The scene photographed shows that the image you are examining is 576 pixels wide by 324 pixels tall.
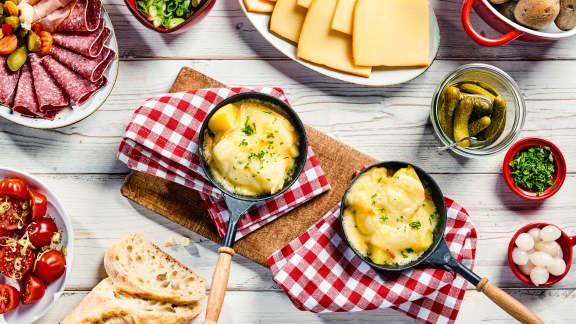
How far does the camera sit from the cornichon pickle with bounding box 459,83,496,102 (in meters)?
2.02

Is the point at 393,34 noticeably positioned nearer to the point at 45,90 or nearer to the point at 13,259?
the point at 45,90

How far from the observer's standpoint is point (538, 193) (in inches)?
83.0

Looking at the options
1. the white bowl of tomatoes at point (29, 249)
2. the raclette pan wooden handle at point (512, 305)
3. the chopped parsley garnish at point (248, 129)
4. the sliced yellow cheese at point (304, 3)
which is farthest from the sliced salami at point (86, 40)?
the raclette pan wooden handle at point (512, 305)

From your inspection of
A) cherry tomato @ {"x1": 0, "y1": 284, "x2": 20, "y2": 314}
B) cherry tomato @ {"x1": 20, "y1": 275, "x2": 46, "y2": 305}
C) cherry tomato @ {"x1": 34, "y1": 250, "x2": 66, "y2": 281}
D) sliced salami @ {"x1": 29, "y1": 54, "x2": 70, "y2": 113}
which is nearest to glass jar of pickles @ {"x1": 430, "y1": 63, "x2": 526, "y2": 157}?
sliced salami @ {"x1": 29, "y1": 54, "x2": 70, "y2": 113}

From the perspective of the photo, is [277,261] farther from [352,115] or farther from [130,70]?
[130,70]

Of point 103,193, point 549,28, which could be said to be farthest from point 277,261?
point 549,28

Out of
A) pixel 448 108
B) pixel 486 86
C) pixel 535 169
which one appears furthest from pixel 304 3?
pixel 535 169

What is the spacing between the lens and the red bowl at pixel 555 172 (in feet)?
6.86

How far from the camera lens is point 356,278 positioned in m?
2.01

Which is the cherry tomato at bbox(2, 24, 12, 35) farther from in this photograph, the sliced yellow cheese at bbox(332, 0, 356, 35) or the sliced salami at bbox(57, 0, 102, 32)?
the sliced yellow cheese at bbox(332, 0, 356, 35)

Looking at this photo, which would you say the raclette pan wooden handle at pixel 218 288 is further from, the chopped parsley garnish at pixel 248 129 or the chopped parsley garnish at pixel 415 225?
the chopped parsley garnish at pixel 415 225

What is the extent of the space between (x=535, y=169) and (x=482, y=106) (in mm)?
376

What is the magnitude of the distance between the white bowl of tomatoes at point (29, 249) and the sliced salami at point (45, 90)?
29 cm

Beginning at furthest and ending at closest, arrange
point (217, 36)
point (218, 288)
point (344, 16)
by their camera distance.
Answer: point (217, 36)
point (344, 16)
point (218, 288)
